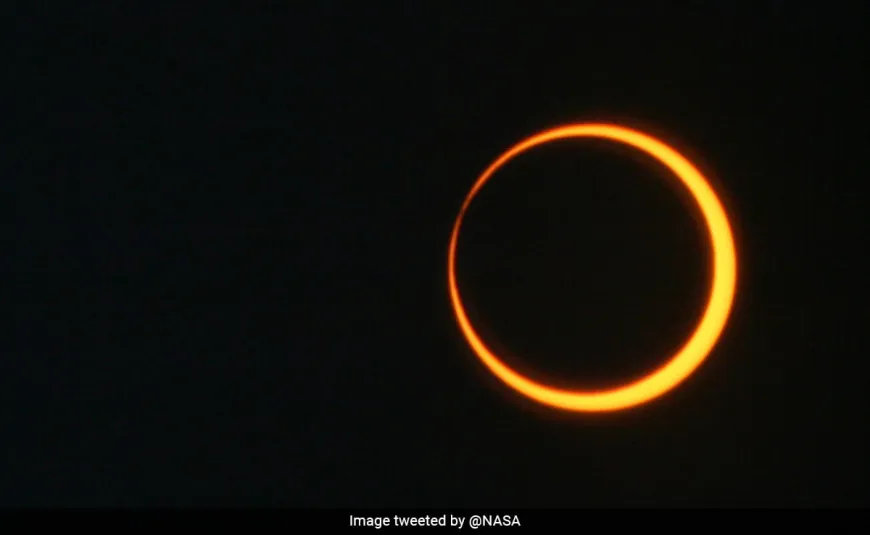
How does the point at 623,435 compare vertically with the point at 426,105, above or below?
below

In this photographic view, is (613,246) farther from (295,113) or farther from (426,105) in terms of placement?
(295,113)

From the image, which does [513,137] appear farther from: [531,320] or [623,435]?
[623,435]

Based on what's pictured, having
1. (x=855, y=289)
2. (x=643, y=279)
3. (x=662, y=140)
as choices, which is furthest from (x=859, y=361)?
(x=662, y=140)

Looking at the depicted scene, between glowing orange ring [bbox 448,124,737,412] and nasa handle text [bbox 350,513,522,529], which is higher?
glowing orange ring [bbox 448,124,737,412]

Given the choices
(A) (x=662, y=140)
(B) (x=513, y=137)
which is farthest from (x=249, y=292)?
(A) (x=662, y=140)

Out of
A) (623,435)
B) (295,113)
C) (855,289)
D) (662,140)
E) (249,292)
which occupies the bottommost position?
(623,435)

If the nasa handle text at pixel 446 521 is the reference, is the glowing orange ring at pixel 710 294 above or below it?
above
